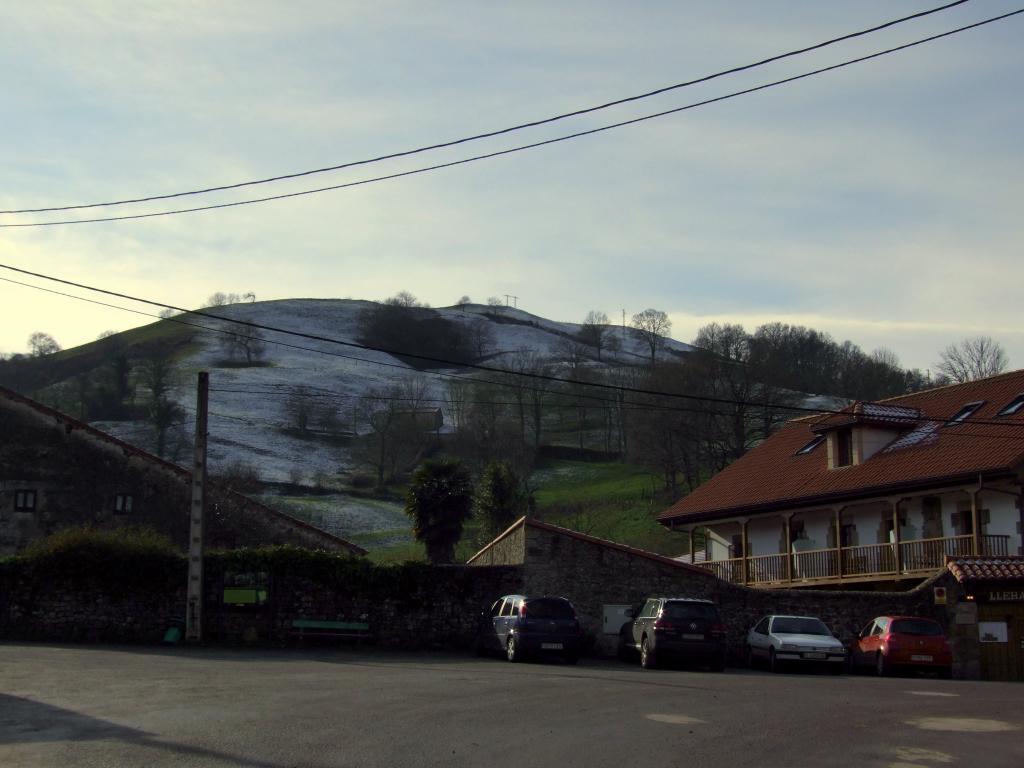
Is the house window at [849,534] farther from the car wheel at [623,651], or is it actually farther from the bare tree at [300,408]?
the bare tree at [300,408]

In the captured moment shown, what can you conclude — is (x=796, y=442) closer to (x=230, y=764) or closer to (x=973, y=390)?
(x=973, y=390)

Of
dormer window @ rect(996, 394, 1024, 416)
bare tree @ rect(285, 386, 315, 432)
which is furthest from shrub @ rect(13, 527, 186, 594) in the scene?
bare tree @ rect(285, 386, 315, 432)

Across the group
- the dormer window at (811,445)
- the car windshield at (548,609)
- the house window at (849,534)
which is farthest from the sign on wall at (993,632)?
the dormer window at (811,445)

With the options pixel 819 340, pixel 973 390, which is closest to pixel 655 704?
pixel 973 390

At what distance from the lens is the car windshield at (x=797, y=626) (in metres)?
27.9

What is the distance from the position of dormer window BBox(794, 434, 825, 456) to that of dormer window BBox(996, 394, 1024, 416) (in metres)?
8.45

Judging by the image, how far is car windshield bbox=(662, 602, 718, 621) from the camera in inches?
1027

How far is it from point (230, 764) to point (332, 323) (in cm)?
15513

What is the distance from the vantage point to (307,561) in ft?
98.8

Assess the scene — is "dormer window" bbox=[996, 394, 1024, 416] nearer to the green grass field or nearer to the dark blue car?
the dark blue car

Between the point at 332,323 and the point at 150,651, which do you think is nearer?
the point at 150,651

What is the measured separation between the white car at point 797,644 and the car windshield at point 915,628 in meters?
1.36

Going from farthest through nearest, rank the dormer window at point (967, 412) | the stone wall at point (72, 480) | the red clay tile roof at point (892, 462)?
the dormer window at point (967, 412) → the stone wall at point (72, 480) → the red clay tile roof at point (892, 462)

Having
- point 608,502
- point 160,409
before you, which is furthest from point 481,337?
point 608,502
